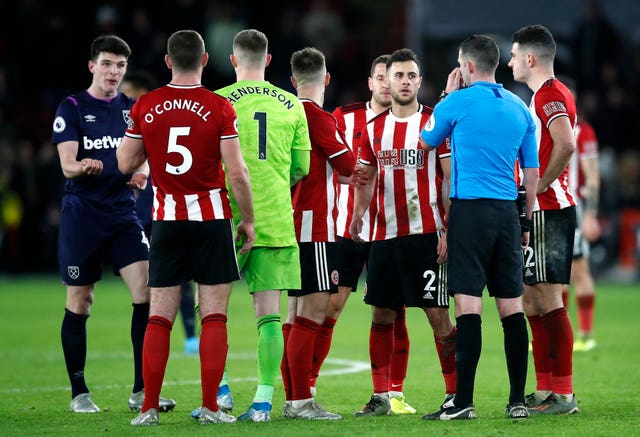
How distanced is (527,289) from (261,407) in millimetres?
2161

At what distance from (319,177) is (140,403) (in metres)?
2.13

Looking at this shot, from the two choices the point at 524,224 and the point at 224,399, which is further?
the point at 224,399

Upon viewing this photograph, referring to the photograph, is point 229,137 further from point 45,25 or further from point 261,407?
point 45,25

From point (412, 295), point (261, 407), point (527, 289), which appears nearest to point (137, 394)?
point (261, 407)

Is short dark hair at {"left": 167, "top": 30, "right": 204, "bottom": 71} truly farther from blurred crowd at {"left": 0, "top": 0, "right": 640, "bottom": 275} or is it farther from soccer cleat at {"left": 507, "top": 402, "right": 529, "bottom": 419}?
blurred crowd at {"left": 0, "top": 0, "right": 640, "bottom": 275}

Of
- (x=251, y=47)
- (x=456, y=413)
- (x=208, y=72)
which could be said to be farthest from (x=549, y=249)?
(x=208, y=72)

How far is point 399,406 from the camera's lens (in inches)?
334

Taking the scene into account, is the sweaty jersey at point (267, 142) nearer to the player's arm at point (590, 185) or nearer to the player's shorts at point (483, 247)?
the player's shorts at point (483, 247)

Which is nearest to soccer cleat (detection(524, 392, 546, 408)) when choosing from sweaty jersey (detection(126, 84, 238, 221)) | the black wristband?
the black wristband

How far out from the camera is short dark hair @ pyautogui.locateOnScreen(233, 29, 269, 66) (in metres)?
7.88

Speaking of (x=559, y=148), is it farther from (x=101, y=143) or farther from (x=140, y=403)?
(x=140, y=403)

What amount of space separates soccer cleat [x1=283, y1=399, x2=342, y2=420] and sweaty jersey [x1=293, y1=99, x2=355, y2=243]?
45.1 inches

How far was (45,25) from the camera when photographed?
982 inches

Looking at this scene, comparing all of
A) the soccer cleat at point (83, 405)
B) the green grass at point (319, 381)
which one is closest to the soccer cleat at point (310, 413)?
the green grass at point (319, 381)
